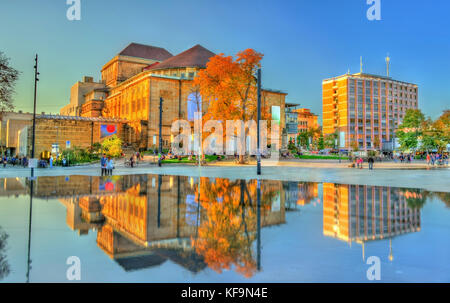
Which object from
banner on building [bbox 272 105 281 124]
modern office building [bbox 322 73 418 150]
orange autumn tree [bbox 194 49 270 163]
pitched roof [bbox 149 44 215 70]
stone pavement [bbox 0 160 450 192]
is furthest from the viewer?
modern office building [bbox 322 73 418 150]

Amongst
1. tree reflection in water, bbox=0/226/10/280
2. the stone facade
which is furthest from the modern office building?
tree reflection in water, bbox=0/226/10/280

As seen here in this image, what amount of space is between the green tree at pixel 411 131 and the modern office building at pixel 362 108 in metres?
36.9

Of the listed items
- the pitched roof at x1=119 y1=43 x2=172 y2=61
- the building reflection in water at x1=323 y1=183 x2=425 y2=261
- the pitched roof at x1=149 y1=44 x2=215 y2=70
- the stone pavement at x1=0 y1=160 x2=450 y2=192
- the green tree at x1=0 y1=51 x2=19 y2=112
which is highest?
the pitched roof at x1=119 y1=43 x2=172 y2=61

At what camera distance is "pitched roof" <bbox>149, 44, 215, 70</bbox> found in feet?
242

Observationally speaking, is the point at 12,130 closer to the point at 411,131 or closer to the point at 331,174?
the point at 331,174

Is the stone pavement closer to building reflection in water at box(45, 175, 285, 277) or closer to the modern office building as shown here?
building reflection in water at box(45, 175, 285, 277)

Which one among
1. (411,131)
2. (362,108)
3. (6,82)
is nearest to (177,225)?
(6,82)

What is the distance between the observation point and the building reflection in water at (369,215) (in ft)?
22.4

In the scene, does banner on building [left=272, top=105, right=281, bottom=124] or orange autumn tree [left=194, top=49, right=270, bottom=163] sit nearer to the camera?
orange autumn tree [left=194, top=49, right=270, bottom=163]

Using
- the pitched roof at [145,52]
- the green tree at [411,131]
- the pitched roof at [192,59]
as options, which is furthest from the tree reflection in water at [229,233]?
the pitched roof at [145,52]

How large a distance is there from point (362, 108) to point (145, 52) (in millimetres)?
75302

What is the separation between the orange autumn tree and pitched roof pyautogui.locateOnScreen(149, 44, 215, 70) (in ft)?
114

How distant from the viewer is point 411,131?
65.8 metres
